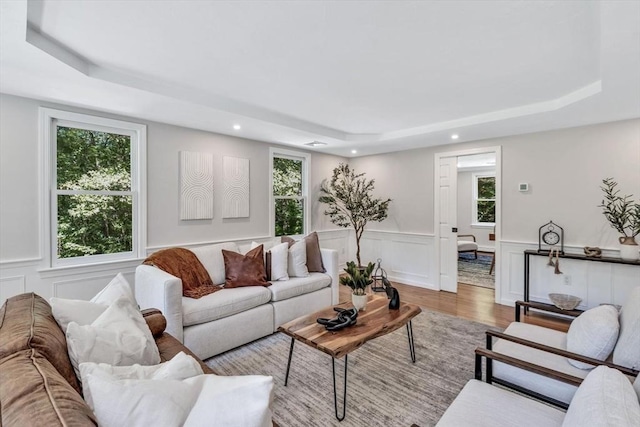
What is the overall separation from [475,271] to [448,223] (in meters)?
2.00

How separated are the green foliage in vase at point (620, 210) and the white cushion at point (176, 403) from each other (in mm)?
4291

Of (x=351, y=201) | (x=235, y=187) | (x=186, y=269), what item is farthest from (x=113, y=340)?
(x=351, y=201)

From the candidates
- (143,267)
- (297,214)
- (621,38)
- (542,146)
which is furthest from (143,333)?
(542,146)

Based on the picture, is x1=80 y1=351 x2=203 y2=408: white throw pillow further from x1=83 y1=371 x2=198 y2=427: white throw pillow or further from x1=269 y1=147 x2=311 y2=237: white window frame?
x1=269 y1=147 x2=311 y2=237: white window frame

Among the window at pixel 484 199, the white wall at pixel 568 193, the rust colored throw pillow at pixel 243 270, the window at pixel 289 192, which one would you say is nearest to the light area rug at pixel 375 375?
the rust colored throw pillow at pixel 243 270

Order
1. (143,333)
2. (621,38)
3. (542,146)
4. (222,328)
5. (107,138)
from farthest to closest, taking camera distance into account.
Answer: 1. (542,146)
2. (107,138)
3. (222,328)
4. (621,38)
5. (143,333)

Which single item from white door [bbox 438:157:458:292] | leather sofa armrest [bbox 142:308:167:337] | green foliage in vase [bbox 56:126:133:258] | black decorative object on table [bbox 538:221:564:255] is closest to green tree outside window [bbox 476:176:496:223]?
white door [bbox 438:157:458:292]

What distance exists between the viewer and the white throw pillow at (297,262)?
3709 millimetres

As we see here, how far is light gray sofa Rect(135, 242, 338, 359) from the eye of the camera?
8.28ft

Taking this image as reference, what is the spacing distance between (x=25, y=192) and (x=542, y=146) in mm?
5821

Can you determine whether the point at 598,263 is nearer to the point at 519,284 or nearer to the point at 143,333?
the point at 519,284

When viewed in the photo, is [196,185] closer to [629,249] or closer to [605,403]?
[605,403]

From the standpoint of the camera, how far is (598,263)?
3.60 meters

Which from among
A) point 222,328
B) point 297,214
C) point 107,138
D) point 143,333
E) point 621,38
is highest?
point 621,38
